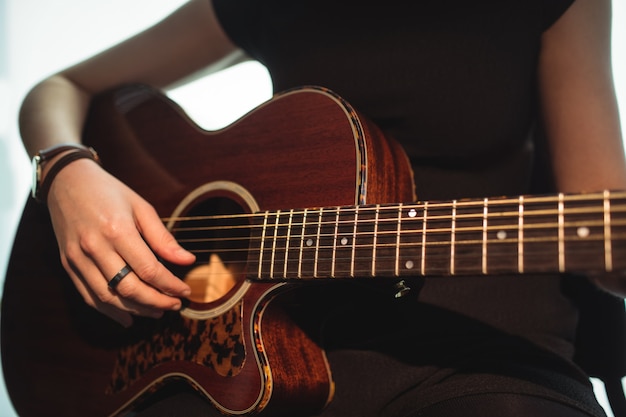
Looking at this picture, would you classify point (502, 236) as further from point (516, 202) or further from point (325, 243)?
point (325, 243)

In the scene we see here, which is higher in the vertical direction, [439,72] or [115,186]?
[439,72]

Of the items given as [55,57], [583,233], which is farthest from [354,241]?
[55,57]

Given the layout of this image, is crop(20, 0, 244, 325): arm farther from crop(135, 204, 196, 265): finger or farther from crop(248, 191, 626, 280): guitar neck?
crop(248, 191, 626, 280): guitar neck

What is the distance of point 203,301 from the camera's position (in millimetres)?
820

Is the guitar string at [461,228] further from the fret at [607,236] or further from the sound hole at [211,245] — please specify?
the sound hole at [211,245]

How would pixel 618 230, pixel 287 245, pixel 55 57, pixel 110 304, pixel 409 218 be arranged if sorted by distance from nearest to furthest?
pixel 618 230 < pixel 409 218 < pixel 287 245 < pixel 110 304 < pixel 55 57

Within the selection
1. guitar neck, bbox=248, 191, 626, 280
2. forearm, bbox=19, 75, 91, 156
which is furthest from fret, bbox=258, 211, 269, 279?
forearm, bbox=19, 75, 91, 156

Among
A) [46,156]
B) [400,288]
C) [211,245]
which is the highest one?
[46,156]

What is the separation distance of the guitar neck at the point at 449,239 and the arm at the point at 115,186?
6.5 inches

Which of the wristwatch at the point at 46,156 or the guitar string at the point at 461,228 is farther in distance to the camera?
the wristwatch at the point at 46,156

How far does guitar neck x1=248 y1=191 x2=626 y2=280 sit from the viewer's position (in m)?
0.42

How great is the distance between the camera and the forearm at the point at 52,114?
3.11 feet

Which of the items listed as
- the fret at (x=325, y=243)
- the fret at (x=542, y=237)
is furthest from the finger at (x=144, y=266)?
the fret at (x=542, y=237)

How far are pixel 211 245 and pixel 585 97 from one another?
1.95ft
